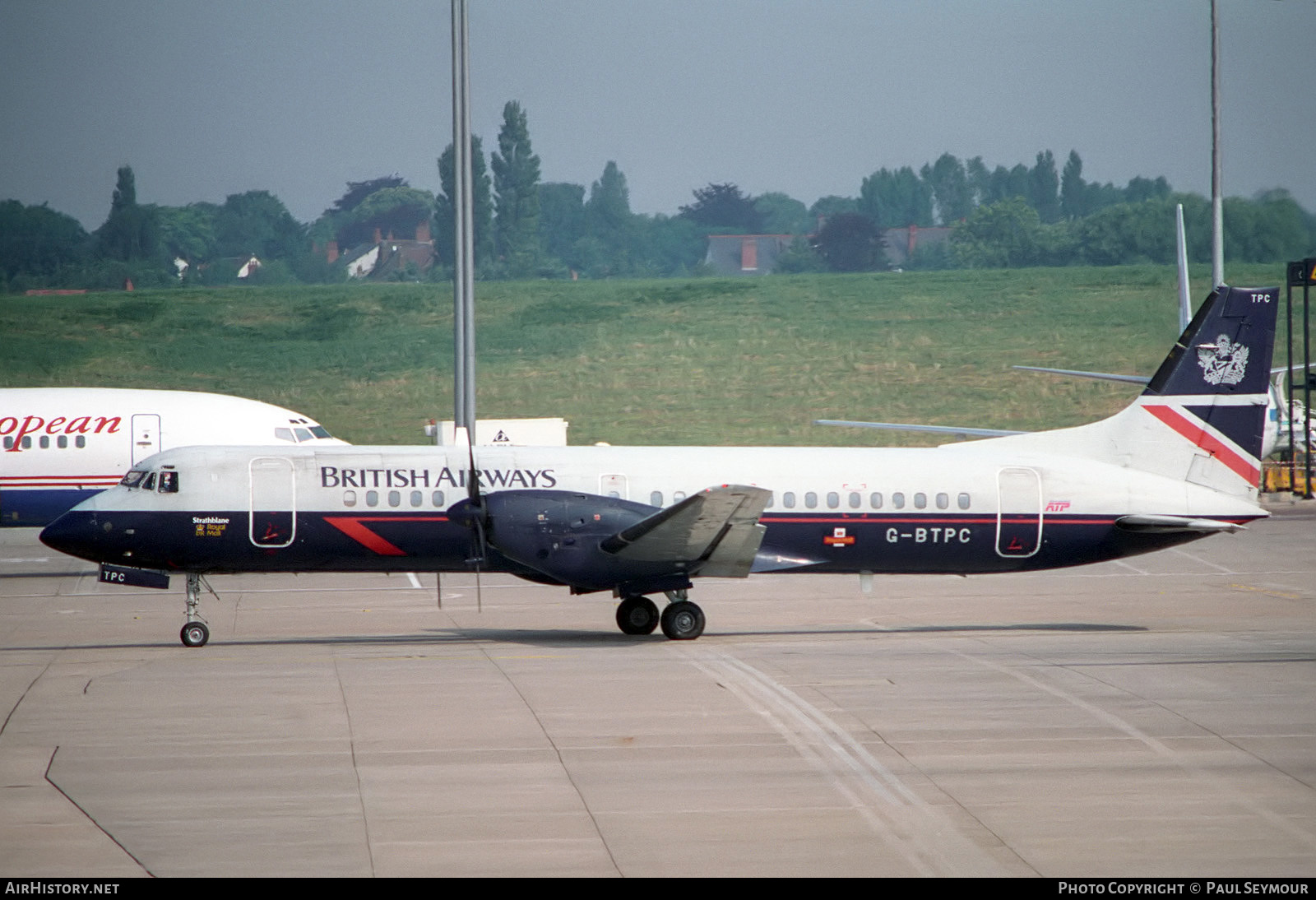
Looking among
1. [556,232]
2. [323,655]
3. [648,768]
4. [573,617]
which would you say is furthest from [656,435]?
[556,232]

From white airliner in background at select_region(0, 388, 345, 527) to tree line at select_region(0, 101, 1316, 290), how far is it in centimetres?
4039

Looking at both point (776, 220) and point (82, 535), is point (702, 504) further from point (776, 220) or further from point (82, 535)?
point (776, 220)

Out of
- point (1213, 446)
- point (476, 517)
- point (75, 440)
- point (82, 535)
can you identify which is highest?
point (1213, 446)

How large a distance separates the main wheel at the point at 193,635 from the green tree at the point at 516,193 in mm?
123688

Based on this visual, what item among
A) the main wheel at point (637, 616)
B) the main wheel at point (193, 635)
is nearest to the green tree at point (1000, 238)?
the main wheel at point (637, 616)

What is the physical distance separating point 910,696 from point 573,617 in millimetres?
9257

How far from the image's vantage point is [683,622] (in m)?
22.5

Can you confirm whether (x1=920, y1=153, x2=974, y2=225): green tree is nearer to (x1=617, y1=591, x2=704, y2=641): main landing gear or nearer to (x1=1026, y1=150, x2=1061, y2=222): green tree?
(x1=1026, y1=150, x2=1061, y2=222): green tree

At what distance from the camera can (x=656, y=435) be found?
68.4 meters

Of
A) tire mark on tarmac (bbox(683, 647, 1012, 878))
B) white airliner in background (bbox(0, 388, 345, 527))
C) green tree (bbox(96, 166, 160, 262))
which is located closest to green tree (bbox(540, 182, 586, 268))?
green tree (bbox(96, 166, 160, 262))

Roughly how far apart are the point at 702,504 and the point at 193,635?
790 cm

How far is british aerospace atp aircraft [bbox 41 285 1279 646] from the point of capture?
21.9m

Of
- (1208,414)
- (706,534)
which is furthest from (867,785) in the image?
(1208,414)

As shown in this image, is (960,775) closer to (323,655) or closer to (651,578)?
(651,578)
